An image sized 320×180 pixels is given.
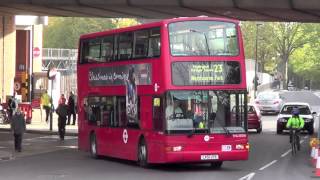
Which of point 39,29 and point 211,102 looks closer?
point 211,102

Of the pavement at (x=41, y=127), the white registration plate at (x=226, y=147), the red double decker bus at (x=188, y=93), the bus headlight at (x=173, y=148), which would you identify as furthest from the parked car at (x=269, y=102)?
the bus headlight at (x=173, y=148)

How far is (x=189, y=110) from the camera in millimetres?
18219

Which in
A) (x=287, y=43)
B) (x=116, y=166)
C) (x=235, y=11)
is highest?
(x=287, y=43)

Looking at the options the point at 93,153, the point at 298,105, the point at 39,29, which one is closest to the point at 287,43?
the point at 39,29

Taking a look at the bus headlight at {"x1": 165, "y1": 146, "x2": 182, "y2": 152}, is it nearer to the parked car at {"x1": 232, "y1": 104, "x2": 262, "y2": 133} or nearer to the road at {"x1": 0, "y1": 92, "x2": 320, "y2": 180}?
the road at {"x1": 0, "y1": 92, "x2": 320, "y2": 180}

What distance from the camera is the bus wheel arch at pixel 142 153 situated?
19.3 metres

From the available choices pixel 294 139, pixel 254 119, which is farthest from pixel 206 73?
pixel 254 119

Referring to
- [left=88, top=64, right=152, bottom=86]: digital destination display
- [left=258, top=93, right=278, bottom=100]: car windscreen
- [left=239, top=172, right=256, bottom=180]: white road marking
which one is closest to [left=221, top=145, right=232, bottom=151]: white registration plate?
[left=239, top=172, right=256, bottom=180]: white road marking

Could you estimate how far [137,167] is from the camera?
20047mm

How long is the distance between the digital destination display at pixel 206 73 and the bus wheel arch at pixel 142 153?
2223mm

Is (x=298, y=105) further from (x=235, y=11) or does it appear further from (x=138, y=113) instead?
(x=138, y=113)

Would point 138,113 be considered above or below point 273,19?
below

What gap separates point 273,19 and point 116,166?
55.4 feet

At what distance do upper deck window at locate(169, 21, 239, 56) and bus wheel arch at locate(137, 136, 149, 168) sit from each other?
2.67 meters
